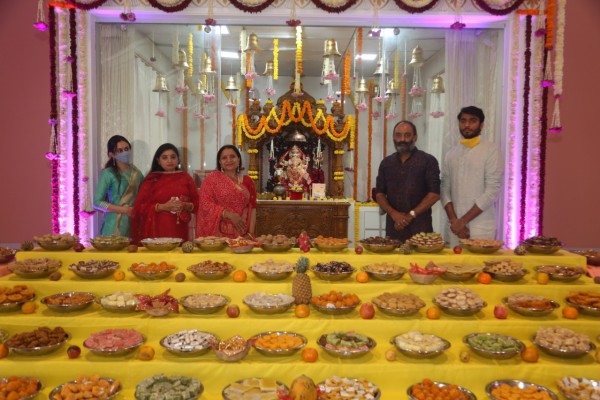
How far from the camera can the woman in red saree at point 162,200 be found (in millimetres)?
4410

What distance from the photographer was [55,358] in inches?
101

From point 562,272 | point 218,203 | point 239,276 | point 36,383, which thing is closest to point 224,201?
point 218,203

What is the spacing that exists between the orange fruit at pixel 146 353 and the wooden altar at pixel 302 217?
5.43 m

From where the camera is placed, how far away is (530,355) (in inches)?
99.9

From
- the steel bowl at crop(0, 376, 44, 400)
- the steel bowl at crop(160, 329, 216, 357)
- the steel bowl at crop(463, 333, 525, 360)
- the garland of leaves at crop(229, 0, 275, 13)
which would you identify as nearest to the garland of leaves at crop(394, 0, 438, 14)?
the garland of leaves at crop(229, 0, 275, 13)

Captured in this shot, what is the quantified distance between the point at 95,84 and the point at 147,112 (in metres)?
2.38

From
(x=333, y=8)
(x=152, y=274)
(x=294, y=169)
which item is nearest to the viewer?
(x=152, y=274)

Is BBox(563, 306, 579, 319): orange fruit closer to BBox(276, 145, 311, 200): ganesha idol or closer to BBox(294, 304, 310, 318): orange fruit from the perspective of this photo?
BBox(294, 304, 310, 318): orange fruit

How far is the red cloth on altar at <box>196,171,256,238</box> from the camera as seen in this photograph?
4.27 metres

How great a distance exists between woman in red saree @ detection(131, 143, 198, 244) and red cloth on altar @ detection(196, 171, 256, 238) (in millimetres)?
253

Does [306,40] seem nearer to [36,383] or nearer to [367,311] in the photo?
[367,311]

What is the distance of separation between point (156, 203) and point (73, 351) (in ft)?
6.71

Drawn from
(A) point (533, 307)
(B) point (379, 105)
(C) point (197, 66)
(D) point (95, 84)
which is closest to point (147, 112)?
(C) point (197, 66)

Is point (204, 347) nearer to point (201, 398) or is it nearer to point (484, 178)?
point (201, 398)
